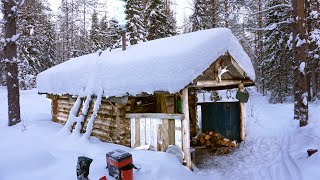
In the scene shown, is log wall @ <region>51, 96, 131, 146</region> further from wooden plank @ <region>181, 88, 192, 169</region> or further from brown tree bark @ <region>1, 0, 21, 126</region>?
brown tree bark @ <region>1, 0, 21, 126</region>

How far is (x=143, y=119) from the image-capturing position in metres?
8.55

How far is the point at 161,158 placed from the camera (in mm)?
7215

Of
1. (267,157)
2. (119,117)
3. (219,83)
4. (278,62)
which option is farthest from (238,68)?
(278,62)

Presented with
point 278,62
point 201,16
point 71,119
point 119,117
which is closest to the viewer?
point 119,117

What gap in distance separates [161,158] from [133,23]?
19714mm

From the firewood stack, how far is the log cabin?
19.1 inches

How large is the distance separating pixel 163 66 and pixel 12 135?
19.5ft

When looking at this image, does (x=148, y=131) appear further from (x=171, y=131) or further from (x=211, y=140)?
(x=211, y=140)

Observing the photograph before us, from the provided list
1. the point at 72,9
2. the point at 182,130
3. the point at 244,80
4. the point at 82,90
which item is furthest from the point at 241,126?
the point at 72,9

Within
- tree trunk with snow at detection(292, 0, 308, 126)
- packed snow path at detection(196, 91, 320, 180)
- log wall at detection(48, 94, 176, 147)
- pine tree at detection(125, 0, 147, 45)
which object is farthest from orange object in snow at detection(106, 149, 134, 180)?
pine tree at detection(125, 0, 147, 45)

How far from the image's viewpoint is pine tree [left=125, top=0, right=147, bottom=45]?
25.0 meters

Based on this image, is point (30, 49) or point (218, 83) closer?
point (218, 83)

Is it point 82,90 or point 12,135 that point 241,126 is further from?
point 12,135

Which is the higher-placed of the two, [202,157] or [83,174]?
[83,174]
